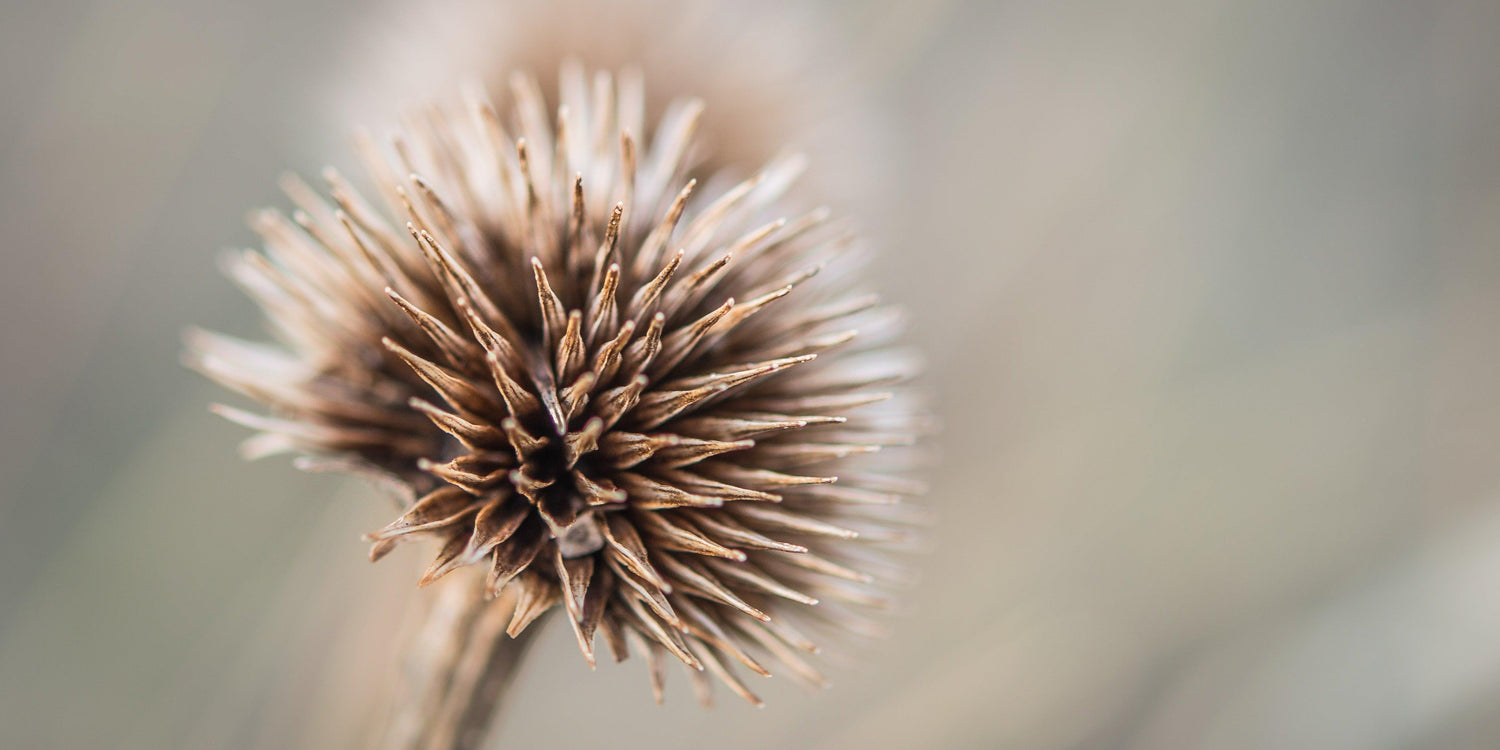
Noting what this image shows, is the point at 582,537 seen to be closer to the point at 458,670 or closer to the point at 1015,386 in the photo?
the point at 458,670

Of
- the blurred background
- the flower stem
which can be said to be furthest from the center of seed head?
the blurred background

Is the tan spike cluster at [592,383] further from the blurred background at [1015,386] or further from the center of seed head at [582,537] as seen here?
the blurred background at [1015,386]

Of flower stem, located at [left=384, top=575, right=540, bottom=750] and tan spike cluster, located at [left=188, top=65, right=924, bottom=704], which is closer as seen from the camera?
tan spike cluster, located at [left=188, top=65, right=924, bottom=704]

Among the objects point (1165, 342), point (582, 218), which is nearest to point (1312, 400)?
point (1165, 342)

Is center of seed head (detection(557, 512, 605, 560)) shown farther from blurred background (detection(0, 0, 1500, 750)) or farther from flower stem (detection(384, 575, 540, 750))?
blurred background (detection(0, 0, 1500, 750))

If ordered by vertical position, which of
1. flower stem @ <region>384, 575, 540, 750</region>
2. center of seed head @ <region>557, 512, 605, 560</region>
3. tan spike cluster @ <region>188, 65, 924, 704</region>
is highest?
tan spike cluster @ <region>188, 65, 924, 704</region>
